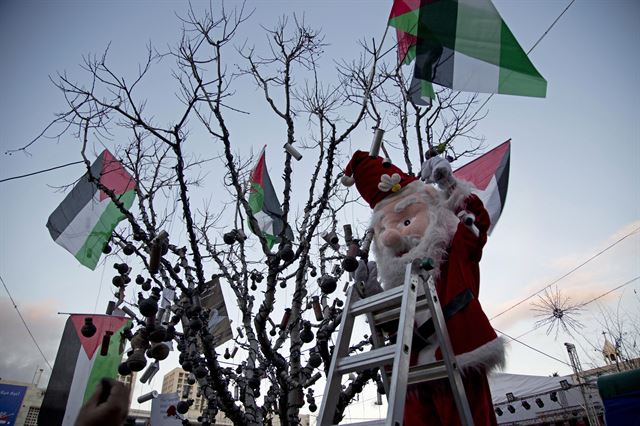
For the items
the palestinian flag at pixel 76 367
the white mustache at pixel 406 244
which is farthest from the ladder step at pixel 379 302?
the palestinian flag at pixel 76 367

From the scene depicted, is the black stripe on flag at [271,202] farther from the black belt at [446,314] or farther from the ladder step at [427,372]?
the ladder step at [427,372]

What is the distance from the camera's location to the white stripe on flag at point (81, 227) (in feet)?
16.5

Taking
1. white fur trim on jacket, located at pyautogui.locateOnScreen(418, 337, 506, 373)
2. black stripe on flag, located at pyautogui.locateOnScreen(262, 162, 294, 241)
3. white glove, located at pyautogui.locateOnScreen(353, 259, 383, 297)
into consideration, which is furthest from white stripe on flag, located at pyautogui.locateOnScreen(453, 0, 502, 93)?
black stripe on flag, located at pyautogui.locateOnScreen(262, 162, 294, 241)

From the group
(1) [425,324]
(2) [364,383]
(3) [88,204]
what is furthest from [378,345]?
(3) [88,204]

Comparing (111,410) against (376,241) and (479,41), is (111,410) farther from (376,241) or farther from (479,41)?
(479,41)

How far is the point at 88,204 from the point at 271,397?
136 inches

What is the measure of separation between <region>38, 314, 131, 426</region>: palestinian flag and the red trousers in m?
4.51

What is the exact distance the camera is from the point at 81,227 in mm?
5105

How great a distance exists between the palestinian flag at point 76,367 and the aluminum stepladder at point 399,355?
4.38 meters

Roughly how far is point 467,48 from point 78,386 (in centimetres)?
633

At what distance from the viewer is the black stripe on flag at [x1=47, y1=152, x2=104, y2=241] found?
510 cm

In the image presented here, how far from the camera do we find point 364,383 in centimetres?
399

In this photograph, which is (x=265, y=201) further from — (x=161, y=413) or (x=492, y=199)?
(x=161, y=413)

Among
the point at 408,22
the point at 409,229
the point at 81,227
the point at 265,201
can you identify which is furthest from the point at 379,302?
the point at 81,227
